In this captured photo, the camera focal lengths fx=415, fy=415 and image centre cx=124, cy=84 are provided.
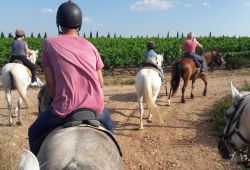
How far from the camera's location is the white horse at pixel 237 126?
4.17 meters

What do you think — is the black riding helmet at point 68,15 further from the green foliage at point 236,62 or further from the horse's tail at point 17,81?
the green foliage at point 236,62

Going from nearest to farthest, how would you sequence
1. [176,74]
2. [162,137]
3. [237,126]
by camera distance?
[237,126], [162,137], [176,74]

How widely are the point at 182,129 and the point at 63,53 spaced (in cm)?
751

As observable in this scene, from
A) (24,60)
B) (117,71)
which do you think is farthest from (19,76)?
(117,71)

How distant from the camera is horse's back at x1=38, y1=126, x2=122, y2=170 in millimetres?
3338

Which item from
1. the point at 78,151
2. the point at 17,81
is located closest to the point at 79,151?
the point at 78,151

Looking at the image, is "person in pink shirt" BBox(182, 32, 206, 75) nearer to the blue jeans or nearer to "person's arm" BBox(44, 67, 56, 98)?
the blue jeans

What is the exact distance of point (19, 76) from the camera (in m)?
11.3

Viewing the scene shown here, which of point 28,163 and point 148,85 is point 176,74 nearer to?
point 148,85

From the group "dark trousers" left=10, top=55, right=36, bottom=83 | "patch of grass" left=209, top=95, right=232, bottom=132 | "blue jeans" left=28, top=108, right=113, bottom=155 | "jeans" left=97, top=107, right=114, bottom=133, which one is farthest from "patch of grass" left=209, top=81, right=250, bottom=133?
"blue jeans" left=28, top=108, right=113, bottom=155

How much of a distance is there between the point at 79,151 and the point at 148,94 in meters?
7.62

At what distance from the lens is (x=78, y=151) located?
11.2 ft

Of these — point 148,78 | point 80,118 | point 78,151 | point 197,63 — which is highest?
point 80,118

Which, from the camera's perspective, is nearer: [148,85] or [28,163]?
[28,163]
